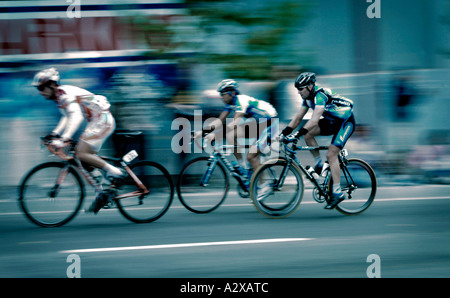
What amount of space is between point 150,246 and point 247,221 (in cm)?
149

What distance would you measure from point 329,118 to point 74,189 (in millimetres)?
3169

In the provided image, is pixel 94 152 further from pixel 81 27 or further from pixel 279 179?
pixel 81 27

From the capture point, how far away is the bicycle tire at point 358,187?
267 inches

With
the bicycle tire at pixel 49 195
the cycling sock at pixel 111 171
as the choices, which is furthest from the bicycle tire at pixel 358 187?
the bicycle tire at pixel 49 195

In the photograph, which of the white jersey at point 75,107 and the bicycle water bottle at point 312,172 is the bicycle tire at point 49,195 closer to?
the white jersey at point 75,107

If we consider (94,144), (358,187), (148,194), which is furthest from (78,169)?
(358,187)

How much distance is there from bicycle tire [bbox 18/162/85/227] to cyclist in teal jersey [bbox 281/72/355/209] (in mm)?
2539

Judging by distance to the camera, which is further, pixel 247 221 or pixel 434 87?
pixel 434 87

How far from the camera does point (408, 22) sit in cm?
1174

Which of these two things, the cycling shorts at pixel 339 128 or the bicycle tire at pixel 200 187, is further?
the bicycle tire at pixel 200 187

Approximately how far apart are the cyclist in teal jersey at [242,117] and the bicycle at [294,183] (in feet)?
1.91

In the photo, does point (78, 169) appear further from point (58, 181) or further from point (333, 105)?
point (333, 105)

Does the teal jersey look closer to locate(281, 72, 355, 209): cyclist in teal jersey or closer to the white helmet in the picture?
locate(281, 72, 355, 209): cyclist in teal jersey
